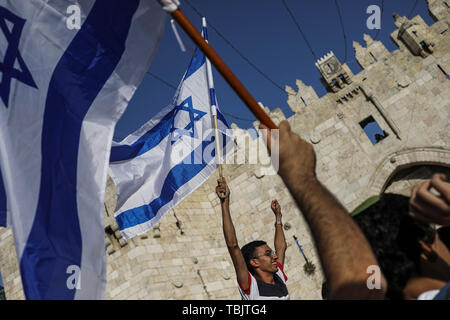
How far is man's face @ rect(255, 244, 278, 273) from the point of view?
4020 millimetres

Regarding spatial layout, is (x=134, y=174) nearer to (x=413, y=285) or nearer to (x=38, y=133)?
(x=38, y=133)

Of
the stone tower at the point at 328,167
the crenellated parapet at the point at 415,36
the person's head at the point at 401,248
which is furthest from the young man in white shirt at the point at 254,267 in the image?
the crenellated parapet at the point at 415,36

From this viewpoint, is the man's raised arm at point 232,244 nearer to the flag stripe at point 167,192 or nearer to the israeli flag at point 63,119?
the israeli flag at point 63,119

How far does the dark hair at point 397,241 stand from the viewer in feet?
4.87

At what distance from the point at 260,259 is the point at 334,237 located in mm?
2844

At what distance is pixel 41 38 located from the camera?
3832 mm

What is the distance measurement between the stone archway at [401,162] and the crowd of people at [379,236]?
29.1ft

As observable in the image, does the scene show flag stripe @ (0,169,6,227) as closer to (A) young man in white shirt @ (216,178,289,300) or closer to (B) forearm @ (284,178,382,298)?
(A) young man in white shirt @ (216,178,289,300)

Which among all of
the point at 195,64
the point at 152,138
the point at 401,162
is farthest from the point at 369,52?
the point at 152,138

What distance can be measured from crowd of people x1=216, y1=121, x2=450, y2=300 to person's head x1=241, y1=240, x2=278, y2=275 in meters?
2.47

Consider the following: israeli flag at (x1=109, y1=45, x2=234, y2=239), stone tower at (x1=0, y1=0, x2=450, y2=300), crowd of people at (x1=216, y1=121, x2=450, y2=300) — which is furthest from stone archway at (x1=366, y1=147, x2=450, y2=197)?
crowd of people at (x1=216, y1=121, x2=450, y2=300)

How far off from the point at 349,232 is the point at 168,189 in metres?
4.57
